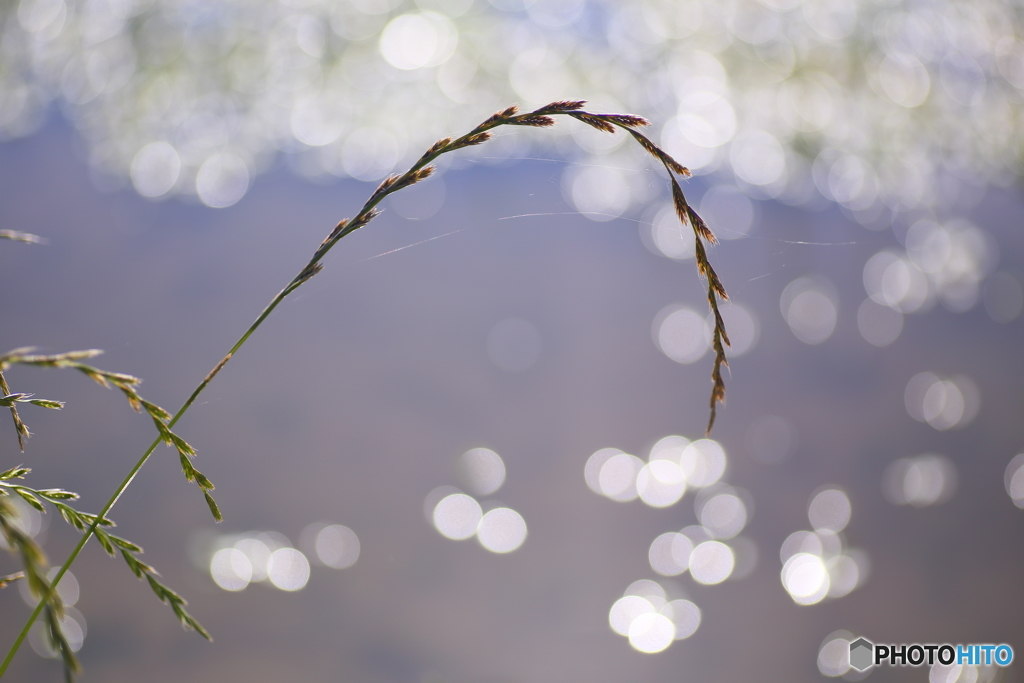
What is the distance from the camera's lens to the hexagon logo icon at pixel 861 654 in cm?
232

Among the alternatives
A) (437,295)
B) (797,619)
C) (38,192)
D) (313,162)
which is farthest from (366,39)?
(797,619)

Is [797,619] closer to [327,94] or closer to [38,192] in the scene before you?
[327,94]

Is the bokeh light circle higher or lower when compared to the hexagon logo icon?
higher

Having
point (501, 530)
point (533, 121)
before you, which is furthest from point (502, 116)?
point (501, 530)

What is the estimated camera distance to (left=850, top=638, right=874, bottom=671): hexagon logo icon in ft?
7.61

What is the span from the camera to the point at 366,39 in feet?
9.86

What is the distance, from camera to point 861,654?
236cm

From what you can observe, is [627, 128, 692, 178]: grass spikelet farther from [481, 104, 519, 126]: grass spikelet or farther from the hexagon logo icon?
the hexagon logo icon

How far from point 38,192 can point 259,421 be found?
1.32 m

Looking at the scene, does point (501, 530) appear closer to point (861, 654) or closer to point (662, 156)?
point (861, 654)

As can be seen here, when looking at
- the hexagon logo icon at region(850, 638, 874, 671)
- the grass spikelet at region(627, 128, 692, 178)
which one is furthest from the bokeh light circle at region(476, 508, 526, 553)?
the grass spikelet at region(627, 128, 692, 178)

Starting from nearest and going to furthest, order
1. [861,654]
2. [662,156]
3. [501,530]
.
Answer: [662,156], [861,654], [501,530]

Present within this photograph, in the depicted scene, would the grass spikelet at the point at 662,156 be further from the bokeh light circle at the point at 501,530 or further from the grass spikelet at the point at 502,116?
the bokeh light circle at the point at 501,530

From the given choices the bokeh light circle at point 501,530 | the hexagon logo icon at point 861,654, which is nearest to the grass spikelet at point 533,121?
the bokeh light circle at point 501,530
